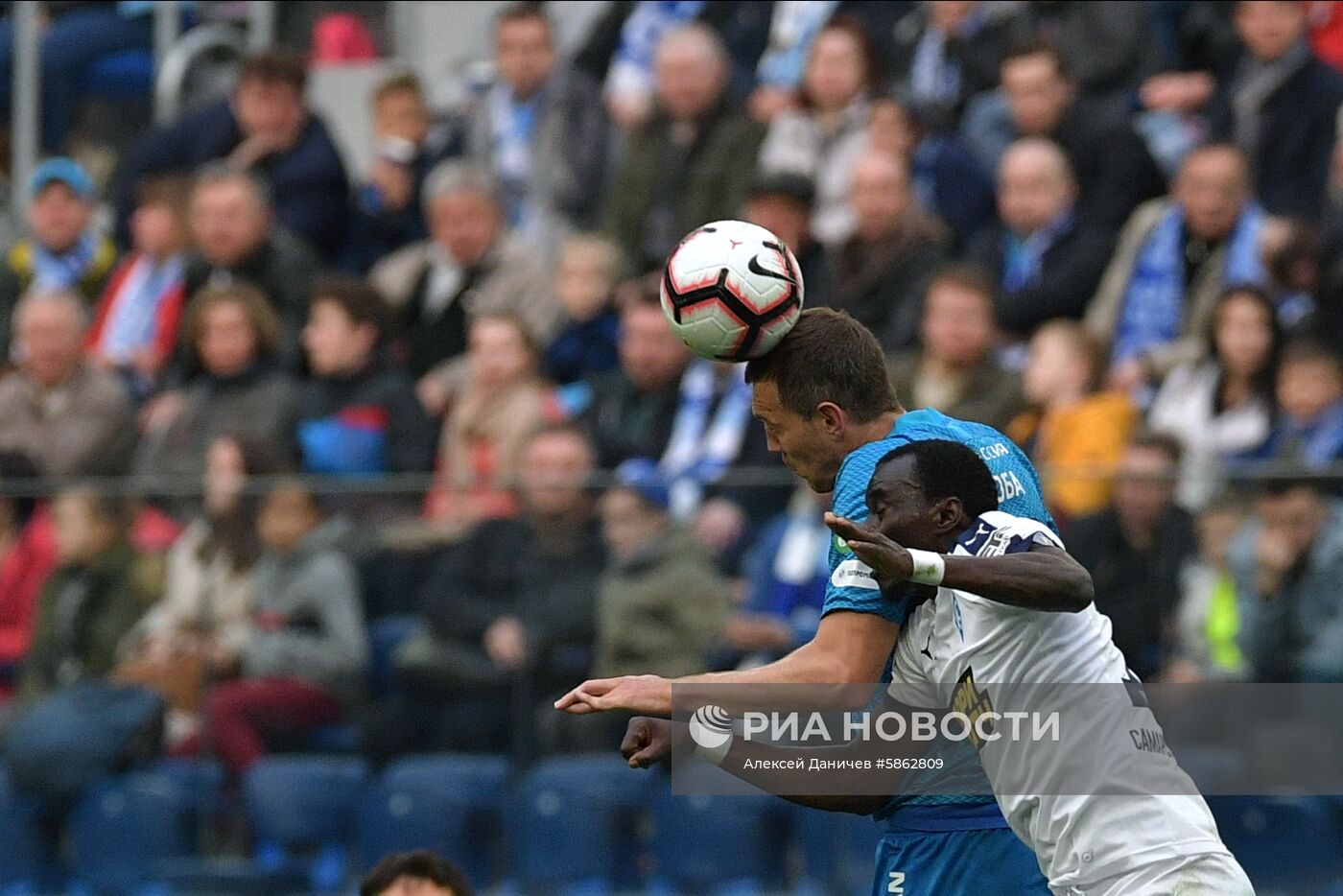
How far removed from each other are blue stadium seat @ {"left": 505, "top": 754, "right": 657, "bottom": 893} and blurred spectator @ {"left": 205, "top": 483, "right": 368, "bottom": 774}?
107 centimetres

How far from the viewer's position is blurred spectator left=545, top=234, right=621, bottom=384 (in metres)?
12.7

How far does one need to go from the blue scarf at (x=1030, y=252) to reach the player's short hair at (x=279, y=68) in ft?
17.1

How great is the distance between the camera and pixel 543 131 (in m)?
14.2

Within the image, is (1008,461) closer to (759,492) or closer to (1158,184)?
(759,492)

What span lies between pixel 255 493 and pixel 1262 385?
4.84m

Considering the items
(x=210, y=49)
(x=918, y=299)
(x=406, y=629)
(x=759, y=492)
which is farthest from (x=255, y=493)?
(x=210, y=49)

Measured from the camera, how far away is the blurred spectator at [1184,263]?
11.2 meters

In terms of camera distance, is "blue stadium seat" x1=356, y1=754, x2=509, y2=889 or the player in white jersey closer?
the player in white jersey

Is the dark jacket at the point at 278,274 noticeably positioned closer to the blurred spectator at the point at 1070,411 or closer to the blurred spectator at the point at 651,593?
the blurred spectator at the point at 651,593

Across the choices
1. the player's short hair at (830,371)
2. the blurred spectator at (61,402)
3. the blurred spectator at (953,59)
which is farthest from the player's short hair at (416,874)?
the blurred spectator at (953,59)

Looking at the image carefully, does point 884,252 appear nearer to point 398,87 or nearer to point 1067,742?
point 398,87

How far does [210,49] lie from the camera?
55.0 feet

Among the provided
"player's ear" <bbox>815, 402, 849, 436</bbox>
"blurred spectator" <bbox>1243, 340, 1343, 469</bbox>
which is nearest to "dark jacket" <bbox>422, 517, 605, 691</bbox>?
"blurred spectator" <bbox>1243, 340, 1343, 469</bbox>

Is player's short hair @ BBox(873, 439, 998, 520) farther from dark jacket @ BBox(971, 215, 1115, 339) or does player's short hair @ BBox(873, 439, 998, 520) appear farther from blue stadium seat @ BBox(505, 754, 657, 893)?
dark jacket @ BBox(971, 215, 1115, 339)
